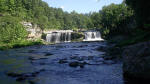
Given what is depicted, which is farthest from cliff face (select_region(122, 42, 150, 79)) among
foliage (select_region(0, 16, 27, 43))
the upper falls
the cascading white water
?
the upper falls

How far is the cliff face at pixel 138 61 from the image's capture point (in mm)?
10578

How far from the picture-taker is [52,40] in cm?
7456

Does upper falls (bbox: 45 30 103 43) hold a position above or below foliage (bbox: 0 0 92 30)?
below

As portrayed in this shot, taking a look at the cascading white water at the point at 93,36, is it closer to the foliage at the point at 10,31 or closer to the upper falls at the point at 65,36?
the upper falls at the point at 65,36

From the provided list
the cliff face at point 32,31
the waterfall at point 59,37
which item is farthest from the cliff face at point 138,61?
the waterfall at point 59,37

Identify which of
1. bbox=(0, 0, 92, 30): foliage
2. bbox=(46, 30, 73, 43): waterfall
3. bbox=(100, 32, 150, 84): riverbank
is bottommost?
bbox=(100, 32, 150, 84): riverbank

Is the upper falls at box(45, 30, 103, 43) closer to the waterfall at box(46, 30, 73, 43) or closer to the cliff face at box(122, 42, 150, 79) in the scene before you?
the waterfall at box(46, 30, 73, 43)

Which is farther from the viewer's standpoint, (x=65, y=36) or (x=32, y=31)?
(x=32, y=31)

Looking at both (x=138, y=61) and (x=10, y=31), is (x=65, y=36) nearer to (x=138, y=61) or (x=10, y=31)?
(x=10, y=31)

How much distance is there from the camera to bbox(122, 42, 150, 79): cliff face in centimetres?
1058

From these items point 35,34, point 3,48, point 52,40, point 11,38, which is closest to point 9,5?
point 35,34

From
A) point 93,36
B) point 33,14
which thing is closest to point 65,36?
point 93,36

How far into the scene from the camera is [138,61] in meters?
11.0

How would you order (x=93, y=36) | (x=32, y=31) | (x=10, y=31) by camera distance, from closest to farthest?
(x=10, y=31) < (x=93, y=36) < (x=32, y=31)
